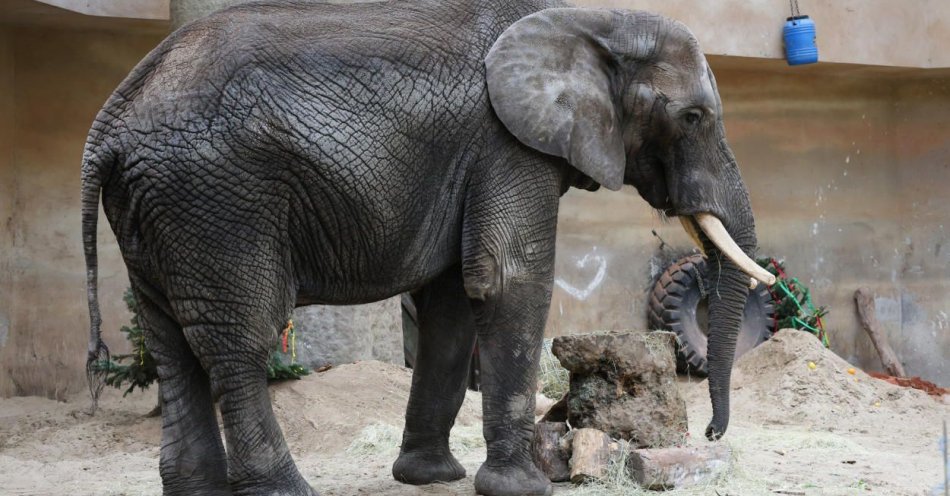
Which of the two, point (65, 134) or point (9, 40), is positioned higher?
point (9, 40)

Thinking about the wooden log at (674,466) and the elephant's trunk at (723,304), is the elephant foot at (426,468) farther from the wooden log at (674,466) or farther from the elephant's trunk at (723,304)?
the elephant's trunk at (723,304)

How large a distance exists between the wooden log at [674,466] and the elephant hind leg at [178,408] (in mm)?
2157

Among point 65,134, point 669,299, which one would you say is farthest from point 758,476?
point 65,134

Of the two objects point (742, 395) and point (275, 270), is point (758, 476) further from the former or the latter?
point (742, 395)

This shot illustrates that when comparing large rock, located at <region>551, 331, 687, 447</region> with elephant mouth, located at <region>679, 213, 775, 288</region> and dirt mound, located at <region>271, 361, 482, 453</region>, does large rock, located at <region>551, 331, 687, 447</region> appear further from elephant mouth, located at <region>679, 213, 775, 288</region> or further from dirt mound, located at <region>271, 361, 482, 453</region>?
dirt mound, located at <region>271, 361, 482, 453</region>

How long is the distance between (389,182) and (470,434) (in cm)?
347

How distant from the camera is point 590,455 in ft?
21.7

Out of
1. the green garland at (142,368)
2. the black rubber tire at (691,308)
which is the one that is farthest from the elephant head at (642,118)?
the black rubber tire at (691,308)

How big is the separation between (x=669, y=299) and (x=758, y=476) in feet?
19.8

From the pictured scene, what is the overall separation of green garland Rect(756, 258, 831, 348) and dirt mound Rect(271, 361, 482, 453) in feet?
15.6

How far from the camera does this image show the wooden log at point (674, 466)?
21.4 feet

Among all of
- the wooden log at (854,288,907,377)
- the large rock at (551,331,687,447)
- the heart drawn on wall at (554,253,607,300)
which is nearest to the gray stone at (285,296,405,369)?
the heart drawn on wall at (554,253,607,300)

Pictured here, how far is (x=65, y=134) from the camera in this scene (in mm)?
11578

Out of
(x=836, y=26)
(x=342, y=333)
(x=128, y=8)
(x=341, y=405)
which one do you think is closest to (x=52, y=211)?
(x=128, y=8)
